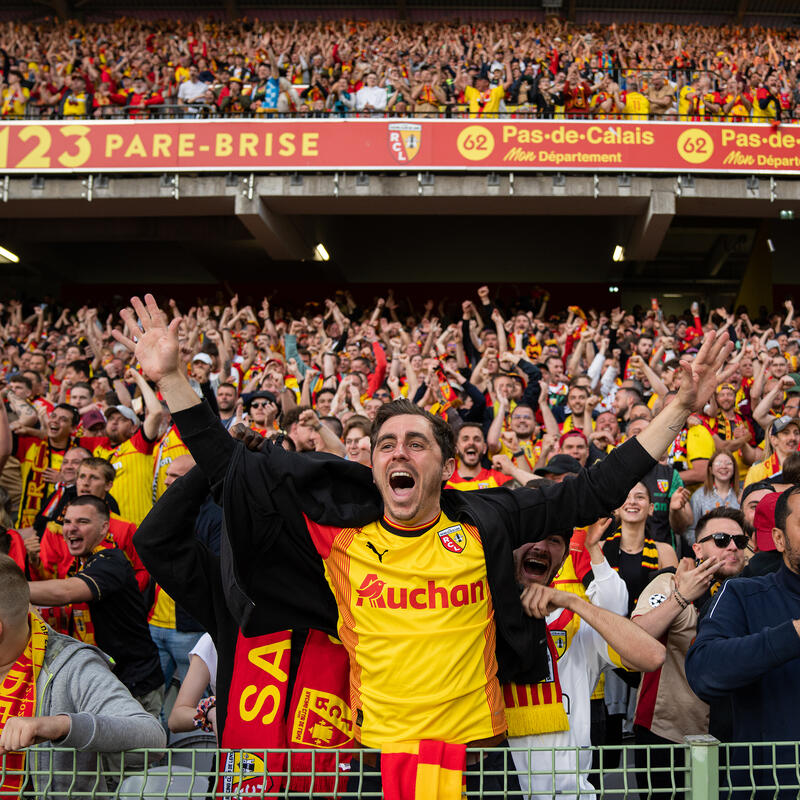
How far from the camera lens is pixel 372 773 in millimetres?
1871

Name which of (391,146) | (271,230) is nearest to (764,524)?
(391,146)

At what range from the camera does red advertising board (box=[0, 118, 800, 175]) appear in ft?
47.8

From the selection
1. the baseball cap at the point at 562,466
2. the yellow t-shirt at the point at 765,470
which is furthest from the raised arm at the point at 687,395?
the yellow t-shirt at the point at 765,470

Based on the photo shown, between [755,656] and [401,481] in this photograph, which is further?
[401,481]

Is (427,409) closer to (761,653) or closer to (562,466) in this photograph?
(562,466)

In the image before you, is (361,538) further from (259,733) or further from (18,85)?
(18,85)

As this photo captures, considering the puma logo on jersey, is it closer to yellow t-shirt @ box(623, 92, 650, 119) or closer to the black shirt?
the black shirt

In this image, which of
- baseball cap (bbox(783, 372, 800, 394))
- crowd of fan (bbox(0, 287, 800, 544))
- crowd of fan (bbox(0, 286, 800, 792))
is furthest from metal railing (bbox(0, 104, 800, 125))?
baseball cap (bbox(783, 372, 800, 394))

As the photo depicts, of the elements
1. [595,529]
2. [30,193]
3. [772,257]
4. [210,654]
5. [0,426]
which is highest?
[772,257]

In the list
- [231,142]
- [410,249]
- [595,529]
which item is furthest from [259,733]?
[410,249]

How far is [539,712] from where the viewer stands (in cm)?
249

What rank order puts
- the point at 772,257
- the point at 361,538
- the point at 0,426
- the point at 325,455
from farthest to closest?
the point at 772,257 → the point at 0,426 → the point at 325,455 → the point at 361,538

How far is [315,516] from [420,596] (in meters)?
0.39

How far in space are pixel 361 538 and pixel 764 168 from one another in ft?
48.2
